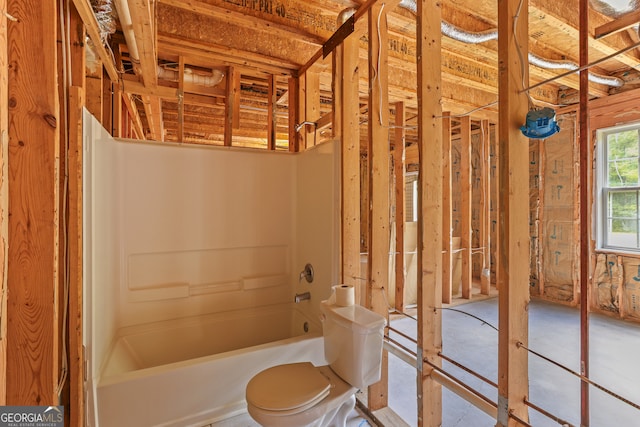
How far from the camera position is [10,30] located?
97 cm

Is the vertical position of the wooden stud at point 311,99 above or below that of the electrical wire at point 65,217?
above

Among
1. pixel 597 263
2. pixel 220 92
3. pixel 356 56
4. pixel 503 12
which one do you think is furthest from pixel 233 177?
pixel 597 263

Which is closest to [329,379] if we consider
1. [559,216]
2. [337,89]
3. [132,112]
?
[337,89]

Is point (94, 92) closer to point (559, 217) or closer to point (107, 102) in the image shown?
point (107, 102)

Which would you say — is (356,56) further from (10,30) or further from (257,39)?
(10,30)

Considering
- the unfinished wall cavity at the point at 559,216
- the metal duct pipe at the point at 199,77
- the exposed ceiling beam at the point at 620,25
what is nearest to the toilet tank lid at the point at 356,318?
the exposed ceiling beam at the point at 620,25

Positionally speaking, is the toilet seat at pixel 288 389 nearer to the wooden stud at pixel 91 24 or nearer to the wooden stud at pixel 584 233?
the wooden stud at pixel 584 233

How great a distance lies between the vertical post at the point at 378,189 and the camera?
1878 millimetres

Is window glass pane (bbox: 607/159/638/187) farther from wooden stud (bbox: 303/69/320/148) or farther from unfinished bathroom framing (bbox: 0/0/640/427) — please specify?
wooden stud (bbox: 303/69/320/148)

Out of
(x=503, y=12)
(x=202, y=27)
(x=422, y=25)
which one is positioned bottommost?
(x=503, y=12)

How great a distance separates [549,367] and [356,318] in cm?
213

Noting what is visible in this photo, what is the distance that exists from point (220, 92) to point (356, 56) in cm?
147

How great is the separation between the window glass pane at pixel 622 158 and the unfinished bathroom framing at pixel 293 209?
0.07 feet

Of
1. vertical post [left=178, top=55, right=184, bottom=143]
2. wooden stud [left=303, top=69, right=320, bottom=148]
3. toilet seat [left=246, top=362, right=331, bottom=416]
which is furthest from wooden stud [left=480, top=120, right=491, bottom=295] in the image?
vertical post [left=178, top=55, right=184, bottom=143]
